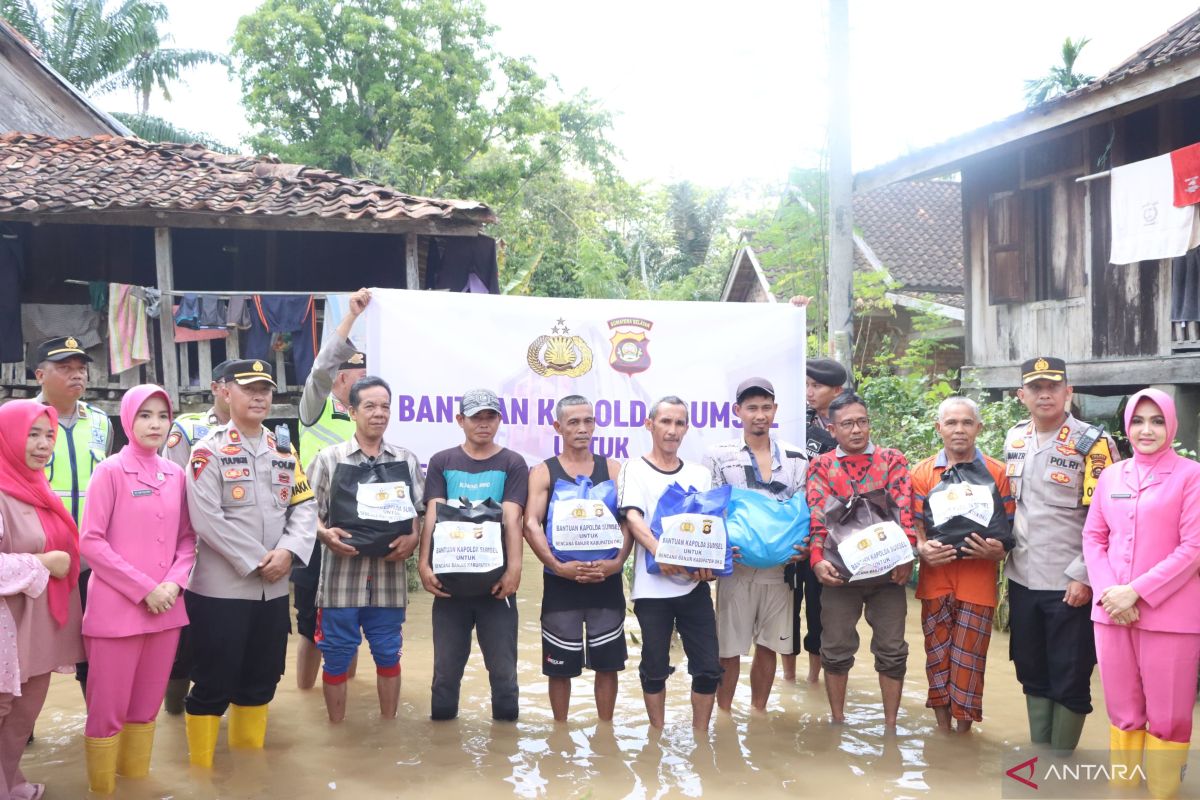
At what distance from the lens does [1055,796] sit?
4.25 metres

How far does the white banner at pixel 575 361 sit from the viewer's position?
20.1 feet

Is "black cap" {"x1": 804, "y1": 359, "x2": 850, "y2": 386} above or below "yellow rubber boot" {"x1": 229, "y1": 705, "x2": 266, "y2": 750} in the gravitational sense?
above

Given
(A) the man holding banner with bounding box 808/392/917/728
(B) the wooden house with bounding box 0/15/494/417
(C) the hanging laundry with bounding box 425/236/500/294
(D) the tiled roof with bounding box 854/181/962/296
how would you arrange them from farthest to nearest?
1. (D) the tiled roof with bounding box 854/181/962/296
2. (C) the hanging laundry with bounding box 425/236/500/294
3. (B) the wooden house with bounding box 0/15/494/417
4. (A) the man holding banner with bounding box 808/392/917/728

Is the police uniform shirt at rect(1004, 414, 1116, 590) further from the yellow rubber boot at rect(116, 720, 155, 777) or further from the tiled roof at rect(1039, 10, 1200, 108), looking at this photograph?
the tiled roof at rect(1039, 10, 1200, 108)

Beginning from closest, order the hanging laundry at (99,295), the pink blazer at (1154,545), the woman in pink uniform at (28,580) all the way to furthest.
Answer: the woman in pink uniform at (28,580)
the pink blazer at (1154,545)
the hanging laundry at (99,295)

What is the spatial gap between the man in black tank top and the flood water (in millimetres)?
422

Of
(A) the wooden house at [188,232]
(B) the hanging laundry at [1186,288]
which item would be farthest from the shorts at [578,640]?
(B) the hanging laundry at [1186,288]

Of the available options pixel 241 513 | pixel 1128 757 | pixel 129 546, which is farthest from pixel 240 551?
pixel 1128 757

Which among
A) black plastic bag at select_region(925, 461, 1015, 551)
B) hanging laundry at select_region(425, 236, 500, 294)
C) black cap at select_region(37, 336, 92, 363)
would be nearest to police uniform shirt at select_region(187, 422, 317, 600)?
black cap at select_region(37, 336, 92, 363)

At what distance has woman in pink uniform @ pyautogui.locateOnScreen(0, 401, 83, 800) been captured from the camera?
376 centimetres

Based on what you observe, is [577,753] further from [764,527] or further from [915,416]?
[915,416]

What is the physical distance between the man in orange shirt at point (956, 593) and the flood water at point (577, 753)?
292 mm

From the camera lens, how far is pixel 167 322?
10656 mm

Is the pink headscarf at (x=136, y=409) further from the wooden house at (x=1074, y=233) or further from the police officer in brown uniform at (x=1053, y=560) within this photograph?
the wooden house at (x=1074, y=233)
